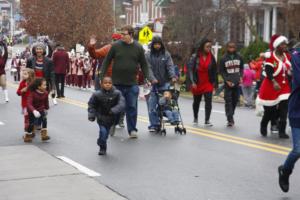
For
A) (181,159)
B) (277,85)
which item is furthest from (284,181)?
(277,85)

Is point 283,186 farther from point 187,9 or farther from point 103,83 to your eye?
point 187,9

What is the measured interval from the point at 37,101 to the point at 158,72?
8.18ft

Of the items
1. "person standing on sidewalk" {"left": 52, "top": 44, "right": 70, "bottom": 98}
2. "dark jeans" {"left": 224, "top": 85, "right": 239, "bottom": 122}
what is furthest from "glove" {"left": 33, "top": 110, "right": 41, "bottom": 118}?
"person standing on sidewalk" {"left": 52, "top": 44, "right": 70, "bottom": 98}

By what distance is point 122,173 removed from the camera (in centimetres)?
974

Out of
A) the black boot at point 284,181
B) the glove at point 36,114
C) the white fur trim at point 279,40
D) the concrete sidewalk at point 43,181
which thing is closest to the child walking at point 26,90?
the glove at point 36,114

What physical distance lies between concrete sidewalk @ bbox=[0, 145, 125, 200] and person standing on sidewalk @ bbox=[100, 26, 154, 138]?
2375 mm

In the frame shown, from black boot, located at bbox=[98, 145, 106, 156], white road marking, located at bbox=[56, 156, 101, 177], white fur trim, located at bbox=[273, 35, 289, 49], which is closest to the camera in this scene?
white road marking, located at bbox=[56, 156, 101, 177]

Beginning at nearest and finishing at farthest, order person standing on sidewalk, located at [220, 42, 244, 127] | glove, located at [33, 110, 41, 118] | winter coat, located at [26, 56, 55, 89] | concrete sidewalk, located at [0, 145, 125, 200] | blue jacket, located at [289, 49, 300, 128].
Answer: blue jacket, located at [289, 49, 300, 128], concrete sidewalk, located at [0, 145, 125, 200], glove, located at [33, 110, 41, 118], person standing on sidewalk, located at [220, 42, 244, 127], winter coat, located at [26, 56, 55, 89]

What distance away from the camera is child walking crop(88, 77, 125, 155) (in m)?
11.4

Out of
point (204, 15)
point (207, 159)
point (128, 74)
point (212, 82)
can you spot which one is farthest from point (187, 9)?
point (207, 159)

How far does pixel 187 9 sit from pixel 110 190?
2525cm

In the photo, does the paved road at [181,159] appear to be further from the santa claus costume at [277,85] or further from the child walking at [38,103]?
the santa claus costume at [277,85]

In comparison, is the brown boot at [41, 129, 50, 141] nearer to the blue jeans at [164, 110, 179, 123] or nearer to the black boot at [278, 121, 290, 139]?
the blue jeans at [164, 110, 179, 123]

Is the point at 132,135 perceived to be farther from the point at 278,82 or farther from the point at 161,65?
the point at 278,82
